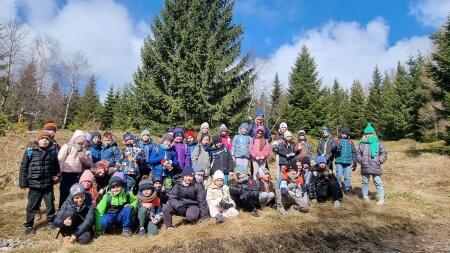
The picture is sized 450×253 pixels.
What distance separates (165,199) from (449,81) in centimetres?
2073

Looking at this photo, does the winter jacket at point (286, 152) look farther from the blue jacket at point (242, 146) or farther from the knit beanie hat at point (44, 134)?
the knit beanie hat at point (44, 134)

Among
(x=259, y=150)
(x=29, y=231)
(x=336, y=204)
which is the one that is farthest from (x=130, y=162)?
(x=336, y=204)

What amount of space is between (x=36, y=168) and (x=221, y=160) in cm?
389

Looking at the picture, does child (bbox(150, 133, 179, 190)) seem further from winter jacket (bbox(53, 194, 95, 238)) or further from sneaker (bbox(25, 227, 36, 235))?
sneaker (bbox(25, 227, 36, 235))

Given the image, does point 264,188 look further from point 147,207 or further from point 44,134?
point 44,134

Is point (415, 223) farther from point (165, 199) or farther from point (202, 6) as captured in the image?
point (202, 6)

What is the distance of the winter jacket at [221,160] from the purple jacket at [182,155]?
0.59m

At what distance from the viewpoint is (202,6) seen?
18.9 meters

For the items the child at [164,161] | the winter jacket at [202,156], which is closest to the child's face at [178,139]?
the child at [164,161]

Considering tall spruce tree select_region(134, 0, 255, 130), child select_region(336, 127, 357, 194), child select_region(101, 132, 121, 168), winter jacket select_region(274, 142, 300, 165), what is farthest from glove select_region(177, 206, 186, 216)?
tall spruce tree select_region(134, 0, 255, 130)

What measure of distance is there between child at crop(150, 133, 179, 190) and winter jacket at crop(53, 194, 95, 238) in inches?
77.4

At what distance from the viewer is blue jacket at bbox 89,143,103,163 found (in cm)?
843

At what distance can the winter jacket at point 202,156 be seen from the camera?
8508 millimetres

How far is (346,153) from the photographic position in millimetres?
9922
